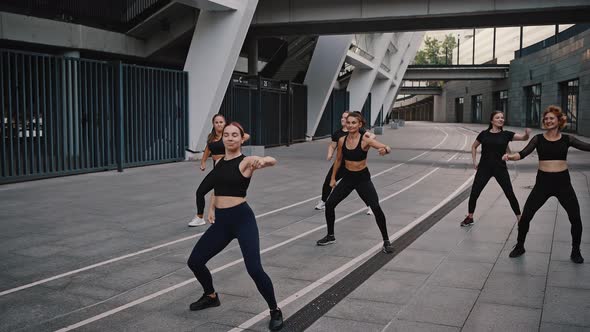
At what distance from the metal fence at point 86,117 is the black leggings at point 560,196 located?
36.8 feet

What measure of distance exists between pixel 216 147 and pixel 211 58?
11.6 m

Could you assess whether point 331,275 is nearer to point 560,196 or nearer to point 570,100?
point 560,196

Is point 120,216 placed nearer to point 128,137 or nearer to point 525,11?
point 128,137

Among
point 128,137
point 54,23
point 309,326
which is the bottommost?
point 309,326

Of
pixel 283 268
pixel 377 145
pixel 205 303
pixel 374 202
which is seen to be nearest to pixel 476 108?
pixel 374 202

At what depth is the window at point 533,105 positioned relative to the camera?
51.2m

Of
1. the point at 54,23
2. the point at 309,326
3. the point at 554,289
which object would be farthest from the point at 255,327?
the point at 54,23

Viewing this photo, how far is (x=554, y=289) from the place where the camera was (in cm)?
581

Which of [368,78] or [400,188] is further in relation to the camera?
[368,78]

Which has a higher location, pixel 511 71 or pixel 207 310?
pixel 511 71

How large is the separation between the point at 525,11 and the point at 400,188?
1111cm

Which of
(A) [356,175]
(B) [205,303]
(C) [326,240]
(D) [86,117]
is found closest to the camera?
(B) [205,303]

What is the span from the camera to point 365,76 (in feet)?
148

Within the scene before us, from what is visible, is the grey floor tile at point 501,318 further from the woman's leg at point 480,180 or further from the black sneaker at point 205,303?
the woman's leg at point 480,180
